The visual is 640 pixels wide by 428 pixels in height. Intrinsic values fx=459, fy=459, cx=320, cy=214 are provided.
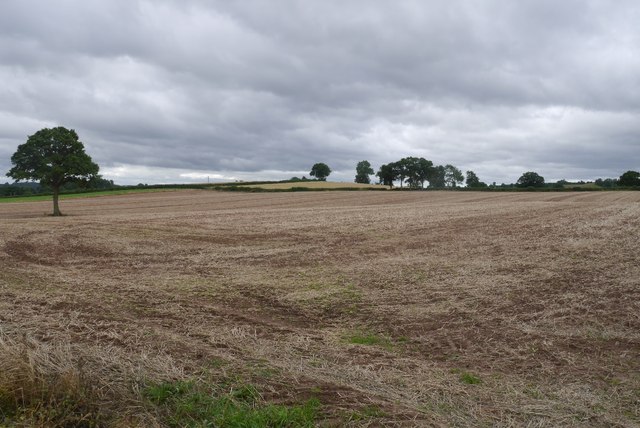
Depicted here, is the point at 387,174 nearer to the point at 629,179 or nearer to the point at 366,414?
the point at 629,179

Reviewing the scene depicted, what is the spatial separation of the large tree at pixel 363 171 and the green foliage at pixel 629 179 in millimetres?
79043

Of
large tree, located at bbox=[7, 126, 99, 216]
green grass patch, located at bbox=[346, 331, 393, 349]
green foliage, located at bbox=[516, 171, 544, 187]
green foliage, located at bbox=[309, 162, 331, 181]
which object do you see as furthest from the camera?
green foliage, located at bbox=[309, 162, 331, 181]

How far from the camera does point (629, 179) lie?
324ft

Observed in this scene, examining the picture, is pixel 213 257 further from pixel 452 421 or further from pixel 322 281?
pixel 452 421

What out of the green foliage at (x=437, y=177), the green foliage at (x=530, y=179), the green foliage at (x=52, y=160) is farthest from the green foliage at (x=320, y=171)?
the green foliage at (x=52, y=160)

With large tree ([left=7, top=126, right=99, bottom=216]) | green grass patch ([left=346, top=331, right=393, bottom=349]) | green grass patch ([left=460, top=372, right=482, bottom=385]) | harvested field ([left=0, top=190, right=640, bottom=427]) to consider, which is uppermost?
large tree ([left=7, top=126, right=99, bottom=216])

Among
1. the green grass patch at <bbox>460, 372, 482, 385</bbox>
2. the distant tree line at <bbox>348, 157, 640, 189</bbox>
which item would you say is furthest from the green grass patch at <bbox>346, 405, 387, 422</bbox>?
the distant tree line at <bbox>348, 157, 640, 189</bbox>

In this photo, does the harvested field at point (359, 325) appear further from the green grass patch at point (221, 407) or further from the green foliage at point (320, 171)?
the green foliage at point (320, 171)

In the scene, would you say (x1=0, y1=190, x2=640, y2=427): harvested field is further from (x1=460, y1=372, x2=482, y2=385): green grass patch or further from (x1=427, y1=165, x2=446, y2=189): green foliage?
(x1=427, y1=165, x2=446, y2=189): green foliage

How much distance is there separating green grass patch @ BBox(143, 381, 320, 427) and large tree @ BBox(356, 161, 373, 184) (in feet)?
517

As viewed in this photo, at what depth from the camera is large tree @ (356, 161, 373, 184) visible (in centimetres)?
16238

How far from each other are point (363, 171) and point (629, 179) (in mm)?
82958

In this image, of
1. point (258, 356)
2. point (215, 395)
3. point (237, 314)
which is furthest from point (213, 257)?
point (215, 395)

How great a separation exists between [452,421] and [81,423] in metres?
3.74
